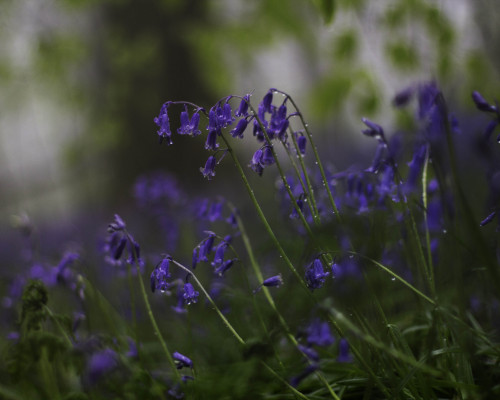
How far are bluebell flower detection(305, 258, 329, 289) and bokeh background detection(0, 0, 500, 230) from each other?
0.74 m

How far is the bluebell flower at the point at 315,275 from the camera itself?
1.47m

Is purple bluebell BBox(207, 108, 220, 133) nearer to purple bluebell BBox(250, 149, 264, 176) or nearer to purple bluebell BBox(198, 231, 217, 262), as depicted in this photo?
purple bluebell BBox(250, 149, 264, 176)

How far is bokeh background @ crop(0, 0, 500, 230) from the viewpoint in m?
3.26

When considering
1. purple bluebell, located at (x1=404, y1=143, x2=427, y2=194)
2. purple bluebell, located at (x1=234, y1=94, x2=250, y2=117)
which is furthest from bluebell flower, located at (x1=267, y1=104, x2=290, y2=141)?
purple bluebell, located at (x1=404, y1=143, x2=427, y2=194)

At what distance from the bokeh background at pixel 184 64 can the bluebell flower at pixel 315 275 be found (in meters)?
0.74

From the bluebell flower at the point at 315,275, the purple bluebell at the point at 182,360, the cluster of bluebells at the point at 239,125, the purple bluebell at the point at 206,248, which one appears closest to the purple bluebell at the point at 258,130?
the cluster of bluebells at the point at 239,125

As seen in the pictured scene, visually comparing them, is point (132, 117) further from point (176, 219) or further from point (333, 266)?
point (333, 266)

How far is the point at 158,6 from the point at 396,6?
602 centimetres

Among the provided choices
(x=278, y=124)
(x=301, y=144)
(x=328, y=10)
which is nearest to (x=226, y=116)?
(x=278, y=124)

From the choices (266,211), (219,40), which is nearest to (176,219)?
(266,211)

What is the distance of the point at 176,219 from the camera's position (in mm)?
3703

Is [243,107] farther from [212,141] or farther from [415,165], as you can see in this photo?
[415,165]

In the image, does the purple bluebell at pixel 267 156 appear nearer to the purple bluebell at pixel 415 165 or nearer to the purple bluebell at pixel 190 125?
the purple bluebell at pixel 190 125

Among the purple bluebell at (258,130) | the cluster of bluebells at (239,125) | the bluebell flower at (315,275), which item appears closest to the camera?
the bluebell flower at (315,275)
